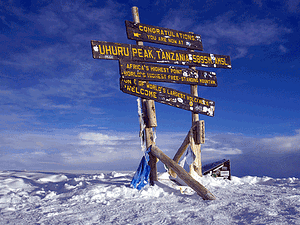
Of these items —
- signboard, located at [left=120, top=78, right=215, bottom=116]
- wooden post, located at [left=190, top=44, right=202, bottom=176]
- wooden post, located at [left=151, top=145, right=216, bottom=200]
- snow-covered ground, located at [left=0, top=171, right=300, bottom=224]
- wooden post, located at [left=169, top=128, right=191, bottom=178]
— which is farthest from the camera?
wooden post, located at [left=169, top=128, right=191, bottom=178]

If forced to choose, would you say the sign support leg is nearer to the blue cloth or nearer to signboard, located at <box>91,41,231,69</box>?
signboard, located at <box>91,41,231,69</box>

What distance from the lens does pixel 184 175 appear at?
5457 mm

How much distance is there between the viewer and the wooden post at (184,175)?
187 inches

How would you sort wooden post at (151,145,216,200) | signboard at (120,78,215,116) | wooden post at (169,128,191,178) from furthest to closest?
wooden post at (169,128,191,178) < signboard at (120,78,215,116) < wooden post at (151,145,216,200)

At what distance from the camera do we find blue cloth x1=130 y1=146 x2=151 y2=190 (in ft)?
19.1

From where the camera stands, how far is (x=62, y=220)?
371 centimetres

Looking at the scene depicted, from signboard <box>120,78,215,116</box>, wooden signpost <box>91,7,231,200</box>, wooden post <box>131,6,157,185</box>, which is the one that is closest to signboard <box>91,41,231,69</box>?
wooden signpost <box>91,7,231,200</box>

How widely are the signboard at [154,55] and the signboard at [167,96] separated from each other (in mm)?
725

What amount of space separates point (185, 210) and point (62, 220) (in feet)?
6.70

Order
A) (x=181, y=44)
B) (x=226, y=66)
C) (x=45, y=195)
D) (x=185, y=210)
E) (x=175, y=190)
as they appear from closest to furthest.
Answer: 1. (x=185, y=210)
2. (x=175, y=190)
3. (x=45, y=195)
4. (x=181, y=44)
5. (x=226, y=66)

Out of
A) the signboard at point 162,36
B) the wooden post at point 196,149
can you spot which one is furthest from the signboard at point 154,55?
the wooden post at point 196,149

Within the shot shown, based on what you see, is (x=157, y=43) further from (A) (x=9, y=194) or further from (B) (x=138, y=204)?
(A) (x=9, y=194)

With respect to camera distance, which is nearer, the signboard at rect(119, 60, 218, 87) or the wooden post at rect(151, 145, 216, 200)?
the wooden post at rect(151, 145, 216, 200)

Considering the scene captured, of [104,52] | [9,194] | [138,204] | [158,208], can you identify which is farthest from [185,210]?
[9,194]
